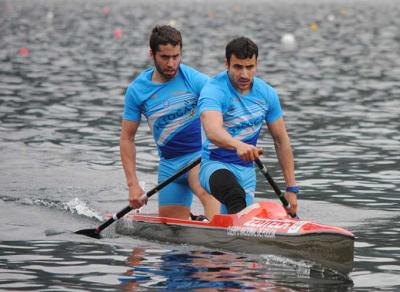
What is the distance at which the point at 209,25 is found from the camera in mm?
68500

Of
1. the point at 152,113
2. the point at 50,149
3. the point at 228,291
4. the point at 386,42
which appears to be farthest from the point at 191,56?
the point at 228,291

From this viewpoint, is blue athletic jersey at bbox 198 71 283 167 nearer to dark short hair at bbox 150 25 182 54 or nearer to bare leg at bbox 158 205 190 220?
dark short hair at bbox 150 25 182 54

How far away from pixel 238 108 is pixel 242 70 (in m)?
0.48

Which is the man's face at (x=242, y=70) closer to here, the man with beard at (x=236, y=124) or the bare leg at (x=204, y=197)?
the man with beard at (x=236, y=124)

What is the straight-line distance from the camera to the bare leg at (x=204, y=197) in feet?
A: 40.7

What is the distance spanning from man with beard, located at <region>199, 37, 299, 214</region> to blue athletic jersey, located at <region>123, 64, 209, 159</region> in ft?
2.68

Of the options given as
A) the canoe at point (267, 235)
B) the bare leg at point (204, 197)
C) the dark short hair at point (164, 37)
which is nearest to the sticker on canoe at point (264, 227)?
the canoe at point (267, 235)

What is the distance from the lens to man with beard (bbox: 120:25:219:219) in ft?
41.2

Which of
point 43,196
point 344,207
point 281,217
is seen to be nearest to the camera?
point 281,217

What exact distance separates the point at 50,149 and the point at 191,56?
23.7 m

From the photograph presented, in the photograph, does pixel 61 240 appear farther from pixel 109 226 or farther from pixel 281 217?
pixel 281 217

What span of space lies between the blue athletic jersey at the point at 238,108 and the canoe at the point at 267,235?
0.73 m

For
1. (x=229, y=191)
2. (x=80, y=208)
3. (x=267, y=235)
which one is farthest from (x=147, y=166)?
(x=267, y=235)

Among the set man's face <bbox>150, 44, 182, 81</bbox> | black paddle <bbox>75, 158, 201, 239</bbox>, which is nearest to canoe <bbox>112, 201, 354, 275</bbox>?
black paddle <bbox>75, 158, 201, 239</bbox>
